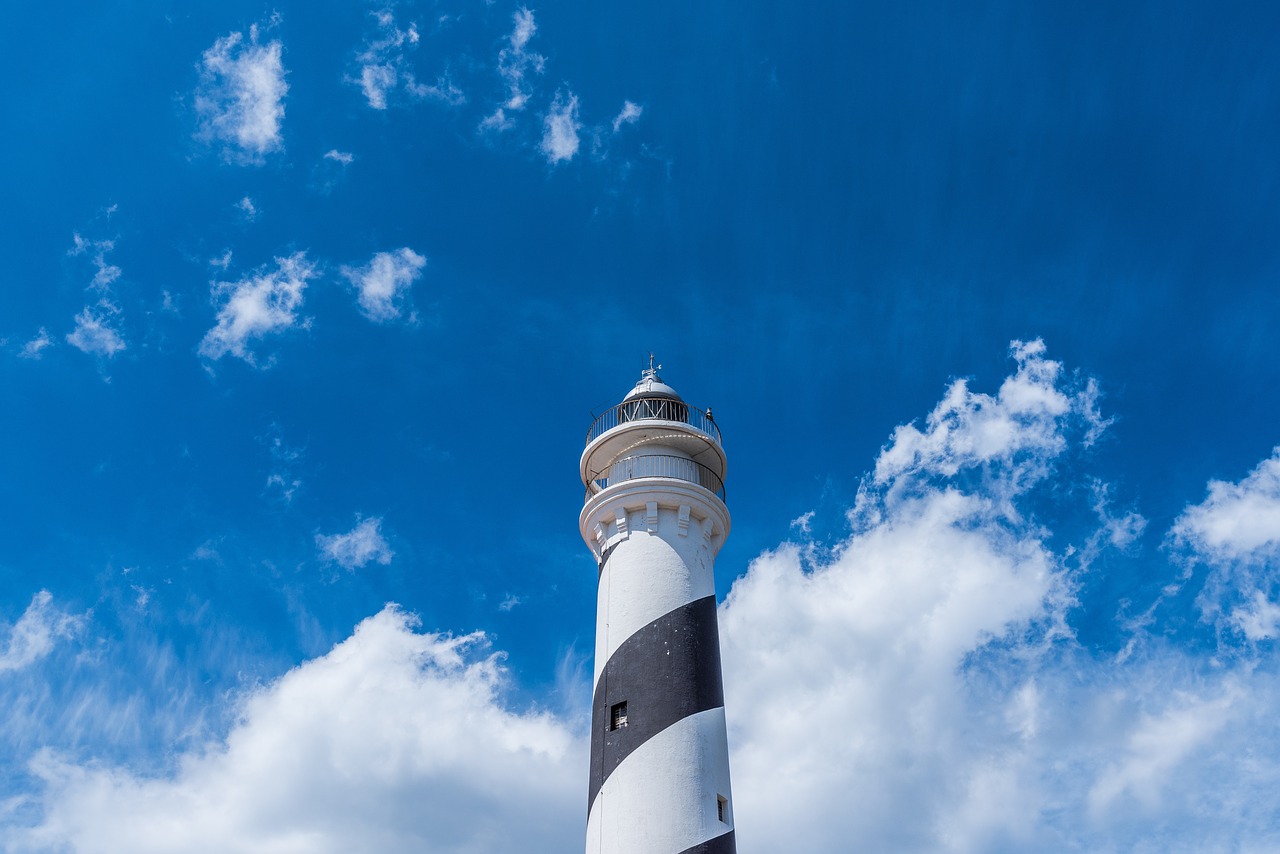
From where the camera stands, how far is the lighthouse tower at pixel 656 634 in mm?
18078

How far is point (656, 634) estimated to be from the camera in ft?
65.0

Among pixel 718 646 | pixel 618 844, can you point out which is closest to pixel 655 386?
pixel 718 646

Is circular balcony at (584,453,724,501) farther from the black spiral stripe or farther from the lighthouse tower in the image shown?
the black spiral stripe

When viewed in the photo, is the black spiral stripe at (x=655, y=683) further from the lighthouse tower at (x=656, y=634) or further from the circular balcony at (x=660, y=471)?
the circular balcony at (x=660, y=471)

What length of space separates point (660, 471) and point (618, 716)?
5.04 meters

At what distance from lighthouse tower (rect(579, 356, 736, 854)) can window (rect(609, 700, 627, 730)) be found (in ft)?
0.11

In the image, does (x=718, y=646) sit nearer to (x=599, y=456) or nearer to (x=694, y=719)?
(x=694, y=719)

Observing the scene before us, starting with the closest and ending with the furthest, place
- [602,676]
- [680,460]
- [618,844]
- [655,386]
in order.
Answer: [618,844], [602,676], [680,460], [655,386]

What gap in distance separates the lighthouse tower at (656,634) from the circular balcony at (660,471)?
0.03 metres

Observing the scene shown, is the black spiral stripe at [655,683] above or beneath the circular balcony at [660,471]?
beneath

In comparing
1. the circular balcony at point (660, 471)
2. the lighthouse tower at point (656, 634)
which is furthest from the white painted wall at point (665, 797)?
the circular balcony at point (660, 471)

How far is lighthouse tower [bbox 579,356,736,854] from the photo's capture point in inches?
712

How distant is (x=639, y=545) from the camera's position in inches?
826

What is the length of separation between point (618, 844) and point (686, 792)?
1.41 meters
